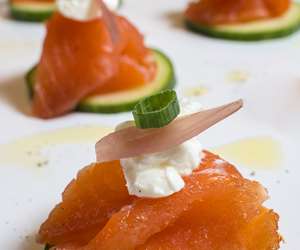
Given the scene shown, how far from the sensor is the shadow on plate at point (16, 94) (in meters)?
3.77

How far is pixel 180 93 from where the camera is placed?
3.83m

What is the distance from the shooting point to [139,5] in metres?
4.95

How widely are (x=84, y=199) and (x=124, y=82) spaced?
4.43 feet

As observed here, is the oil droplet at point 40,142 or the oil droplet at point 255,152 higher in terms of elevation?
the oil droplet at point 255,152

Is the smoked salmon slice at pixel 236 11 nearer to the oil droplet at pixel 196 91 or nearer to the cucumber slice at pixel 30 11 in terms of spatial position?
the cucumber slice at pixel 30 11

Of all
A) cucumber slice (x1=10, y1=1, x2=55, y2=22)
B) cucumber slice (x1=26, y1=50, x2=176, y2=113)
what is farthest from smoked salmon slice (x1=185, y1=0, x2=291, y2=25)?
cucumber slice (x1=10, y1=1, x2=55, y2=22)

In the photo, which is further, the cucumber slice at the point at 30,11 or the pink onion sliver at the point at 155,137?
the cucumber slice at the point at 30,11

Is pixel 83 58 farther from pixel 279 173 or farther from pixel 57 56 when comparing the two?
pixel 279 173

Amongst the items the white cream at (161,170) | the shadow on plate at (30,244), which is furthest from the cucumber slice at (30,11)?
the white cream at (161,170)

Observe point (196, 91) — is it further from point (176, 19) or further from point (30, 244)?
point (30, 244)

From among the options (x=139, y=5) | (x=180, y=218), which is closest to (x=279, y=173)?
(x=180, y=218)

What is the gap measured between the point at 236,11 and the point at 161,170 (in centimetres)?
232

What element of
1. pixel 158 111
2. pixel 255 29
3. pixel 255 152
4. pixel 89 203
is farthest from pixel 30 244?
pixel 255 29

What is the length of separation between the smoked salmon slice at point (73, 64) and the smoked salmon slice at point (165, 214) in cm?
121
